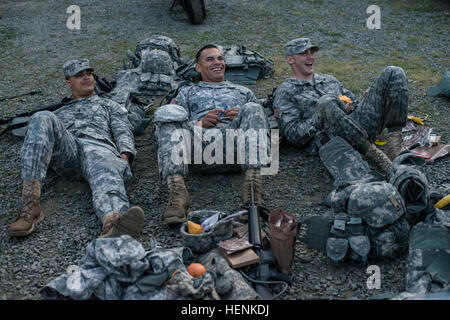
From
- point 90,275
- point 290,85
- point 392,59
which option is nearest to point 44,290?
point 90,275

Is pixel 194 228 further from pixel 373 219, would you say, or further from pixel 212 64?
pixel 212 64

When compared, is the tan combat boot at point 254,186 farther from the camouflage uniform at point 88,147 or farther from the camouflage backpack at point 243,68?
the camouflage backpack at point 243,68

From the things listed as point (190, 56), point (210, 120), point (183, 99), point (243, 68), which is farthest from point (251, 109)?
point (190, 56)

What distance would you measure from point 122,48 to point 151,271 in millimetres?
8813

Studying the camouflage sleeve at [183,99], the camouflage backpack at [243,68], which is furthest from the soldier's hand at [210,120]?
the camouflage backpack at [243,68]

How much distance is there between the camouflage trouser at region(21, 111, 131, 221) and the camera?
4934 millimetres

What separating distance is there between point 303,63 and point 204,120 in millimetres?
1689

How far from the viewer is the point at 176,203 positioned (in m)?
4.92

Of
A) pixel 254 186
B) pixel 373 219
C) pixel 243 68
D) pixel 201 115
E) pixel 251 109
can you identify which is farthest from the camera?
pixel 243 68

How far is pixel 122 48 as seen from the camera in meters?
11.4

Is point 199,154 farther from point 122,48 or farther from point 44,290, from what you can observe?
point 122,48

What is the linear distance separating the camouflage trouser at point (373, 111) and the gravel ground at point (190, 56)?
0.67 metres

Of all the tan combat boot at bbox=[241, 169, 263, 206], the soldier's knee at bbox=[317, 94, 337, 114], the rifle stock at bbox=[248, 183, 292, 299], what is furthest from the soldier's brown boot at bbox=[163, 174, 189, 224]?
the soldier's knee at bbox=[317, 94, 337, 114]
